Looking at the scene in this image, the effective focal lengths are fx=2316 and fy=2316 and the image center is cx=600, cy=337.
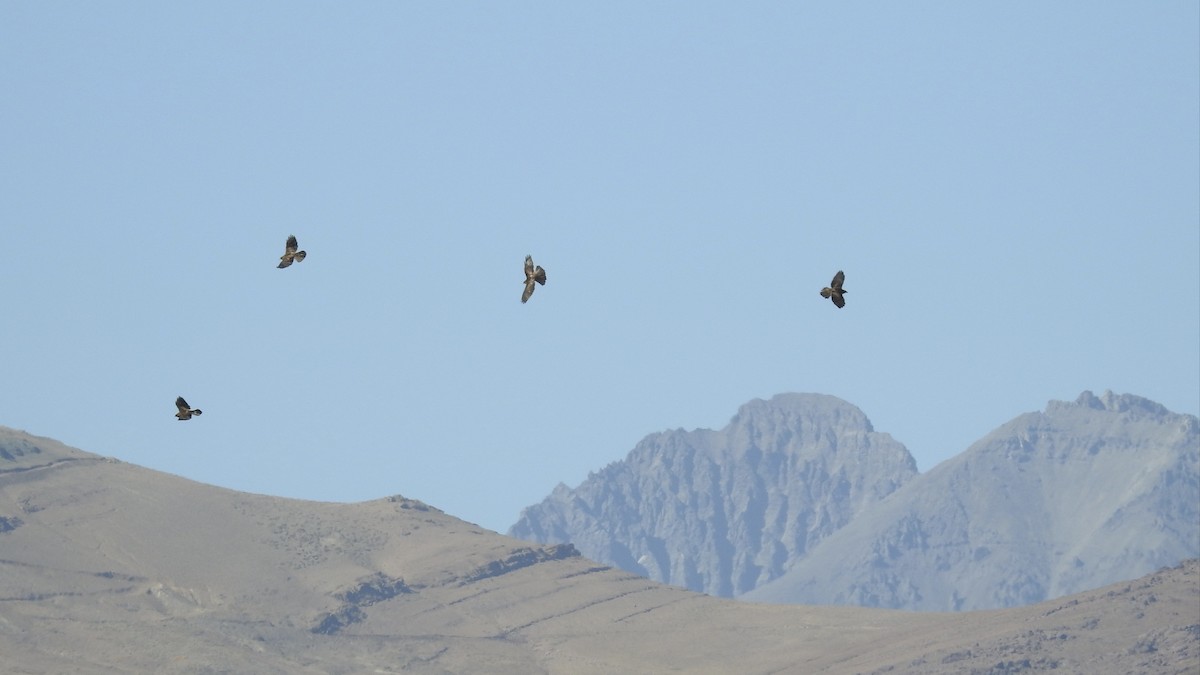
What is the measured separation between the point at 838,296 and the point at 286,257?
83.6ft

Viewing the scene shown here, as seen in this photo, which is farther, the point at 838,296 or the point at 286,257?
the point at 286,257

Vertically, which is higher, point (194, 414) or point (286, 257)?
point (286, 257)

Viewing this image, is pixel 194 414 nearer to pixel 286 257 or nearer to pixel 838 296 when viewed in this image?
pixel 286 257

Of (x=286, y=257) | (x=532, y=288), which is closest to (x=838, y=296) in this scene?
(x=532, y=288)

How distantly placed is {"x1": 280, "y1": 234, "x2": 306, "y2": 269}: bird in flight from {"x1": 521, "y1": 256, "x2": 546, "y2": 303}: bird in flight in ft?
36.9

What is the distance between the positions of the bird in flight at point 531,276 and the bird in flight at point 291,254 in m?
11.2

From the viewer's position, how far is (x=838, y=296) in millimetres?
97562

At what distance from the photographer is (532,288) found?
325 ft

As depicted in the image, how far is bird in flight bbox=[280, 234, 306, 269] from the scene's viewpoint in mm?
104500

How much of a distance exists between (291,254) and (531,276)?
41.4 feet

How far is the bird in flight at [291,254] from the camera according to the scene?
343ft

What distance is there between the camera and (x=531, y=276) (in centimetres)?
9956

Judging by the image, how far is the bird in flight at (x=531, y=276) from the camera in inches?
3878

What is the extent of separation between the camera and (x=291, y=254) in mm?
105438
